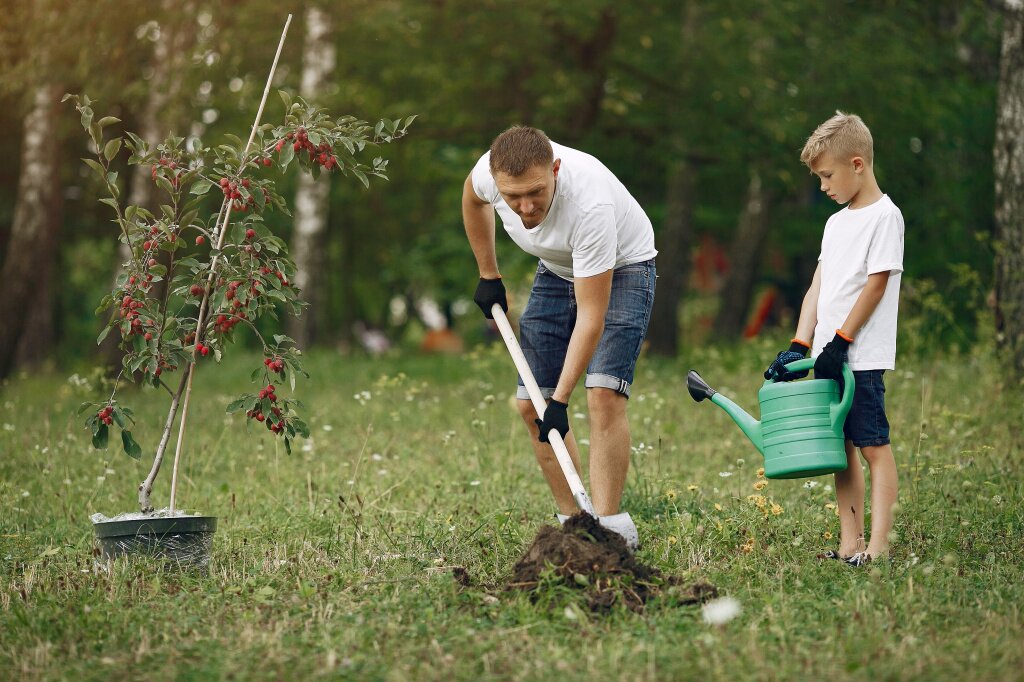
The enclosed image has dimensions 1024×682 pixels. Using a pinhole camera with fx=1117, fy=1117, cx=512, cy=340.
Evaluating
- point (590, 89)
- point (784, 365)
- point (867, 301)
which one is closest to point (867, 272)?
point (867, 301)

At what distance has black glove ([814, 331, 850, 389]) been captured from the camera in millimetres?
3959

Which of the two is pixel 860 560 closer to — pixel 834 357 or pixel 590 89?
pixel 834 357

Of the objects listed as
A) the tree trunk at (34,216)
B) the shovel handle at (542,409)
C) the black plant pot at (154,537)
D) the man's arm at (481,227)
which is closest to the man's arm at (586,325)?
the shovel handle at (542,409)

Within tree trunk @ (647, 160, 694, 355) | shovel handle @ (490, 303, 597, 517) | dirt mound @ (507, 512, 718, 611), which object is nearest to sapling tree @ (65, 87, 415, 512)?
shovel handle @ (490, 303, 597, 517)

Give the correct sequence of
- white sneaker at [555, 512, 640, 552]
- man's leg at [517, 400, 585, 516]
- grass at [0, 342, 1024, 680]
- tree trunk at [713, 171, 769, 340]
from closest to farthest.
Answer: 1. grass at [0, 342, 1024, 680]
2. white sneaker at [555, 512, 640, 552]
3. man's leg at [517, 400, 585, 516]
4. tree trunk at [713, 171, 769, 340]

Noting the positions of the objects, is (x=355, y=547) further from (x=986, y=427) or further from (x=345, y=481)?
(x=986, y=427)

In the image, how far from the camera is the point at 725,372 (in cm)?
1019

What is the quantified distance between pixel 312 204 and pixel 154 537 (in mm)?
10031

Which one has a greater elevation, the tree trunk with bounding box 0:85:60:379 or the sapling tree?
the tree trunk with bounding box 0:85:60:379

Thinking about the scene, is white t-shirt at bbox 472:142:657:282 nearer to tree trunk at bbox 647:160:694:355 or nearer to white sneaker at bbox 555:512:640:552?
white sneaker at bbox 555:512:640:552

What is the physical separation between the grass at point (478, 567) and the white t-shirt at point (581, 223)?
109 cm

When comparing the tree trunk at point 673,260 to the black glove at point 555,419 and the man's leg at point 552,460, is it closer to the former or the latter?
the man's leg at point 552,460

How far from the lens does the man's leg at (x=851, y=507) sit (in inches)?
165

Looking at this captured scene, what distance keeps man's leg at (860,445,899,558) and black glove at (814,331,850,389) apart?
1.12 ft
